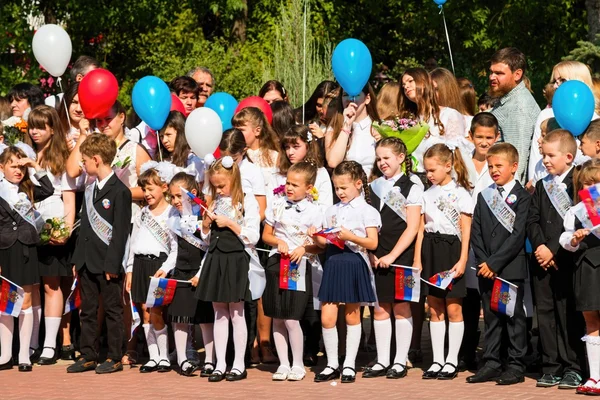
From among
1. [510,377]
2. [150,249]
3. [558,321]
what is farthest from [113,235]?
[558,321]

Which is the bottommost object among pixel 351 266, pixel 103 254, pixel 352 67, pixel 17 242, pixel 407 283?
pixel 407 283

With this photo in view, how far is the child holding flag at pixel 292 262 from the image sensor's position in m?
9.16

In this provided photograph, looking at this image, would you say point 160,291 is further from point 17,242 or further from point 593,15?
point 593,15

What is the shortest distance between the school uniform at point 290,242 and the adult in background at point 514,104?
1.81m

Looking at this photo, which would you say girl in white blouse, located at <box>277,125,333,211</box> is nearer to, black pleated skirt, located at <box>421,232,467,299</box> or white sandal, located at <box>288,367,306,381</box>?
black pleated skirt, located at <box>421,232,467,299</box>

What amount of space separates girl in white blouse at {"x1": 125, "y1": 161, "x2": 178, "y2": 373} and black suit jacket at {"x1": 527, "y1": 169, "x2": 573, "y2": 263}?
2.88 metres

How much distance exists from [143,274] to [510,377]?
10.1ft

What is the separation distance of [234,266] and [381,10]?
63.9 feet

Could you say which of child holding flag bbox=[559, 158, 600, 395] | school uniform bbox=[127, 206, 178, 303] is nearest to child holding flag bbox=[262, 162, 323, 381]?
school uniform bbox=[127, 206, 178, 303]

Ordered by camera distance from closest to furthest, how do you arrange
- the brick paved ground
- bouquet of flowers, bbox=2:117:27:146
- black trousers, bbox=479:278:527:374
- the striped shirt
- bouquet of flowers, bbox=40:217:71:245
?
the brick paved ground < black trousers, bbox=479:278:527:374 < the striped shirt < bouquet of flowers, bbox=40:217:71:245 < bouquet of flowers, bbox=2:117:27:146

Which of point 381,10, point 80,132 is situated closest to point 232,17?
point 381,10

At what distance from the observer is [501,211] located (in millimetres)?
8883

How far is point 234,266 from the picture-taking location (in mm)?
9164

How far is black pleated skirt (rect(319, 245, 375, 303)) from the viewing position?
29.4ft
